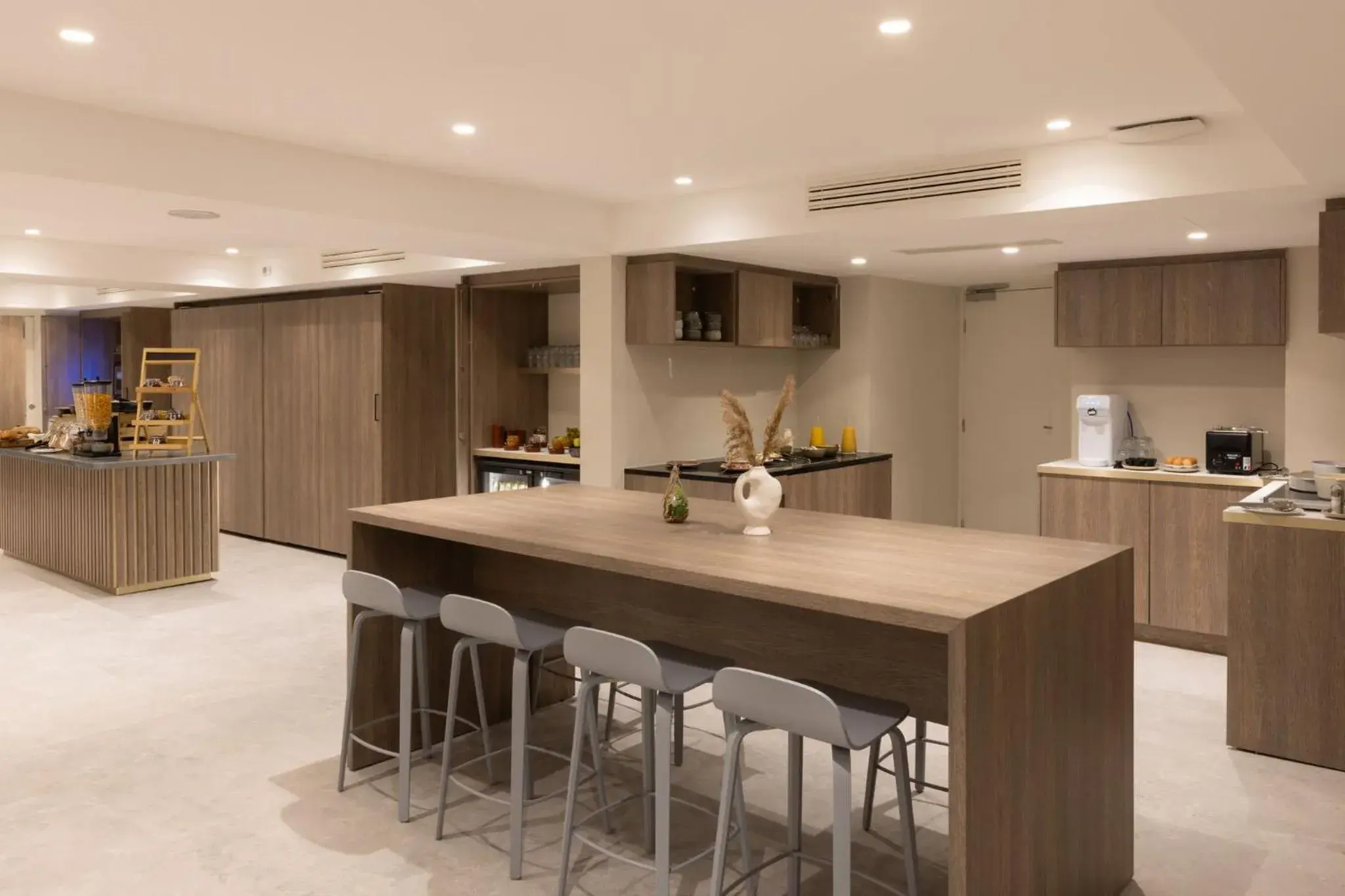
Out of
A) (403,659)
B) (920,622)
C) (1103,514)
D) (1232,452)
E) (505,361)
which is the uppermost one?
(505,361)

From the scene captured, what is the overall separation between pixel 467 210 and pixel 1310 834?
15.0ft

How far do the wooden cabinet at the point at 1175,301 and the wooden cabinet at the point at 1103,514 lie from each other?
3.10 ft

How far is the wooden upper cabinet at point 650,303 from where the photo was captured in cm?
596

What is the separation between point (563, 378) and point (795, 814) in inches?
208

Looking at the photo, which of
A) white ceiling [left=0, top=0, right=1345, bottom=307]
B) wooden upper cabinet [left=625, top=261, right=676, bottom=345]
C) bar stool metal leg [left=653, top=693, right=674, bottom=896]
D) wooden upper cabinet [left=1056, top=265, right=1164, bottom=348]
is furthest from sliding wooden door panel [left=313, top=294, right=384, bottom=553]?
bar stool metal leg [left=653, top=693, right=674, bottom=896]

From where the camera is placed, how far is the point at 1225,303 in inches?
223

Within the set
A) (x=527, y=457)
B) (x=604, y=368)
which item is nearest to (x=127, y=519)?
(x=527, y=457)

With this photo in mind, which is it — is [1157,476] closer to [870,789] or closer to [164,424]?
[870,789]

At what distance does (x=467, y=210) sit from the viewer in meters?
5.24

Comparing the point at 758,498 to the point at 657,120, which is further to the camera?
the point at 657,120

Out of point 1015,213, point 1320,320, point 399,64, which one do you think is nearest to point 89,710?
point 399,64

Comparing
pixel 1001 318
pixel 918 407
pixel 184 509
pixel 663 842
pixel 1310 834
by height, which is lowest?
pixel 1310 834

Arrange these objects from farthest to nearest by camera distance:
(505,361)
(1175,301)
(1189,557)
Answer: (505,361) < (1175,301) < (1189,557)

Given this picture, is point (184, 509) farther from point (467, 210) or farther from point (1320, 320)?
point (1320, 320)
